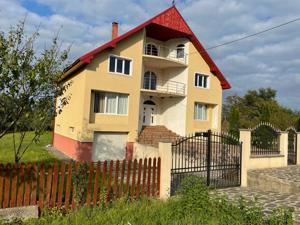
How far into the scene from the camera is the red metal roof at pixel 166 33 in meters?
18.4

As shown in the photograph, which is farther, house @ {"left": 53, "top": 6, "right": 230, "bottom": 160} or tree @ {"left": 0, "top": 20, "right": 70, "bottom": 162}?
house @ {"left": 53, "top": 6, "right": 230, "bottom": 160}

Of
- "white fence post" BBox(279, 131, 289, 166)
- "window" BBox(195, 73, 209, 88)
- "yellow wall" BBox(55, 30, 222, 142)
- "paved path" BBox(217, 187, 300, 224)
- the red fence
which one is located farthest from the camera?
"window" BBox(195, 73, 209, 88)

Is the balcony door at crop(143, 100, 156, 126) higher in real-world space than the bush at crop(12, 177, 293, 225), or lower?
higher

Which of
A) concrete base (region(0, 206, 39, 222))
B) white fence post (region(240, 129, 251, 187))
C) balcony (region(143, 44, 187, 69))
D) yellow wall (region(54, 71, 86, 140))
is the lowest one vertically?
concrete base (region(0, 206, 39, 222))

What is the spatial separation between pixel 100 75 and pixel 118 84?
4.96 ft

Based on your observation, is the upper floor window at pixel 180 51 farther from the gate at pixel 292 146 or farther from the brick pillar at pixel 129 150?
the gate at pixel 292 146

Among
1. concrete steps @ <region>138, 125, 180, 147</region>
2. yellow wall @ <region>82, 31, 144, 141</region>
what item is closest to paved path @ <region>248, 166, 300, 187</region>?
concrete steps @ <region>138, 125, 180, 147</region>

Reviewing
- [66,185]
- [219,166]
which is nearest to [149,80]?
[219,166]

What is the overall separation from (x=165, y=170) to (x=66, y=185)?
3172mm

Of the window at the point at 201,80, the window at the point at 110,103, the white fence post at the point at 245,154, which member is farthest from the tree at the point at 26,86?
the window at the point at 201,80

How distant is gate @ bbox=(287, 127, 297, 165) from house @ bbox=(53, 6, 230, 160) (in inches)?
365

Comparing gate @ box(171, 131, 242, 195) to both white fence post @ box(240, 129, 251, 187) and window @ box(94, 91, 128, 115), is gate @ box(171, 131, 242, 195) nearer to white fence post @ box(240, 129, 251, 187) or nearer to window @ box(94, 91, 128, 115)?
white fence post @ box(240, 129, 251, 187)

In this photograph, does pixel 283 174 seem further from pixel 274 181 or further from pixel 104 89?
pixel 104 89

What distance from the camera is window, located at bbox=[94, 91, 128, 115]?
18891mm
